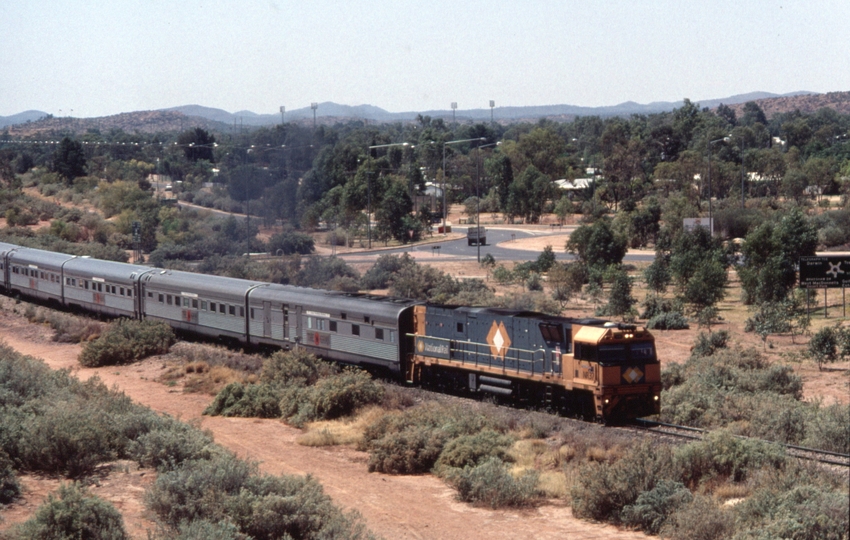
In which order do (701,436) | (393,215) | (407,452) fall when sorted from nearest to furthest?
(407,452), (701,436), (393,215)

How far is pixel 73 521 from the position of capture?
477 inches

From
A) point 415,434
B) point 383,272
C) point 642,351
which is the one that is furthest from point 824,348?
point 383,272

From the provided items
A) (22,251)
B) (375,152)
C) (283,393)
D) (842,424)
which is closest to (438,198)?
(375,152)

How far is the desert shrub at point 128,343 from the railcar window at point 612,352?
1926cm

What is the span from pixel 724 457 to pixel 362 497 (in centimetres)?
661

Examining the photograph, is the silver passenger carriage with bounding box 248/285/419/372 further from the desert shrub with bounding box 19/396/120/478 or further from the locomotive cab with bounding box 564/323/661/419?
the desert shrub with bounding box 19/396/120/478

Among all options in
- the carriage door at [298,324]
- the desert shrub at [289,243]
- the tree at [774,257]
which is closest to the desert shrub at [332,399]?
the carriage door at [298,324]

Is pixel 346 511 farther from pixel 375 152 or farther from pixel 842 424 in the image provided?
pixel 375 152

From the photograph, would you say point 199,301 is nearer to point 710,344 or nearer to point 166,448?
point 166,448

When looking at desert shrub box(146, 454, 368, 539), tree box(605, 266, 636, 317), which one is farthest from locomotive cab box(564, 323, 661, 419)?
tree box(605, 266, 636, 317)

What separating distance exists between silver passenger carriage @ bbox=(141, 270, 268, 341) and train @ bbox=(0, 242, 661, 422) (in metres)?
0.05

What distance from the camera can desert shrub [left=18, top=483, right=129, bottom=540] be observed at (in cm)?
1195

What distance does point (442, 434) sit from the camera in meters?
19.8

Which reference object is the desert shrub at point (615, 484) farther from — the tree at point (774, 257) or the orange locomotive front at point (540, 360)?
the tree at point (774, 257)
